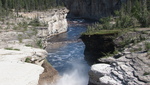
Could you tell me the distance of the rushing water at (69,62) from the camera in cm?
4181

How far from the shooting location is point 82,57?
193ft

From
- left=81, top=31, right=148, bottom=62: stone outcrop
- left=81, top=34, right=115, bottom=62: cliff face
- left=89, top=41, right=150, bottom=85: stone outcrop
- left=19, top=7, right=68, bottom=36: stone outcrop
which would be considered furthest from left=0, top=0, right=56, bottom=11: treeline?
left=89, top=41, right=150, bottom=85: stone outcrop

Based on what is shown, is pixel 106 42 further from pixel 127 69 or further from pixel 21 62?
pixel 21 62

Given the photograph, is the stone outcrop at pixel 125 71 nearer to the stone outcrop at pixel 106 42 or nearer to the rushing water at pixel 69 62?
the stone outcrop at pixel 106 42

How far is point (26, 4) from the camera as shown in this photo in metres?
99.7

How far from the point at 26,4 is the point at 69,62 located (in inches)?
2066

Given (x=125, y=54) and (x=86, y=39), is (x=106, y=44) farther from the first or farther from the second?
(x=125, y=54)

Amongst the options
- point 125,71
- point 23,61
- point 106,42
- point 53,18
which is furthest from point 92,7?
point 125,71

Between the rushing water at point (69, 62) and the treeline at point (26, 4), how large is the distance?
2900 cm

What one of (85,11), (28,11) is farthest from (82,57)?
(85,11)

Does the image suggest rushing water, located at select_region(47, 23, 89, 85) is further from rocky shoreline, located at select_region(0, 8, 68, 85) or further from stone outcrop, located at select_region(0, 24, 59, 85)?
stone outcrop, located at select_region(0, 24, 59, 85)

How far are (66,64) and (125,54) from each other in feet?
73.7

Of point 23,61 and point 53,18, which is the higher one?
point 53,18

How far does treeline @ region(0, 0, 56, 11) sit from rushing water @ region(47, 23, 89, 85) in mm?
28996
